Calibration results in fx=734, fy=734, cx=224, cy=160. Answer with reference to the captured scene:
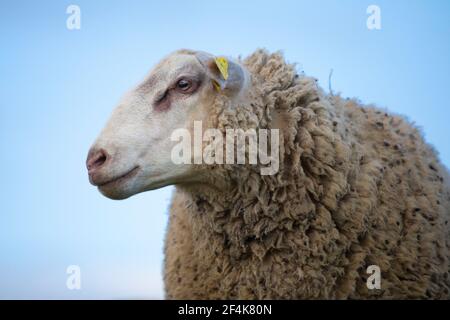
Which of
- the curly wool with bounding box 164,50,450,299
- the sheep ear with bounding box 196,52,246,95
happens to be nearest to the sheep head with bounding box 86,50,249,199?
the sheep ear with bounding box 196,52,246,95

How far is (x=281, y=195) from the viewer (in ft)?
16.5

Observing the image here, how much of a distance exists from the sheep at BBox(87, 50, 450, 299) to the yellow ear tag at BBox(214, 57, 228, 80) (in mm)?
45

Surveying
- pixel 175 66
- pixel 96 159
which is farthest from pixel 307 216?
pixel 96 159

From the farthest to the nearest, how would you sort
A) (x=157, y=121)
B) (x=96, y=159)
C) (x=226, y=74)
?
(x=226, y=74) → (x=157, y=121) → (x=96, y=159)

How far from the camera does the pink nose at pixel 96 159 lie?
15.2 ft

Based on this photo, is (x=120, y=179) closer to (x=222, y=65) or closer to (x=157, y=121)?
(x=157, y=121)

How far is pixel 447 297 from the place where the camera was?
17.2 feet

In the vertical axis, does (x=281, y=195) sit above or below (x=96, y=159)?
below

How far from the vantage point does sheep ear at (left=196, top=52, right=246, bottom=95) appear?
16.3 feet

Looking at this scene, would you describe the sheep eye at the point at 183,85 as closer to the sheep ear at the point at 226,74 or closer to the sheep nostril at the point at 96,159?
the sheep ear at the point at 226,74

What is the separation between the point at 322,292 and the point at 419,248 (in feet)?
2.65

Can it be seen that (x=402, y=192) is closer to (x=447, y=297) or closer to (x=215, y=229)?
(x=447, y=297)

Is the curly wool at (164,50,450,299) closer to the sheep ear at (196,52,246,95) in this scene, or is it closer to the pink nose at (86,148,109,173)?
the sheep ear at (196,52,246,95)
